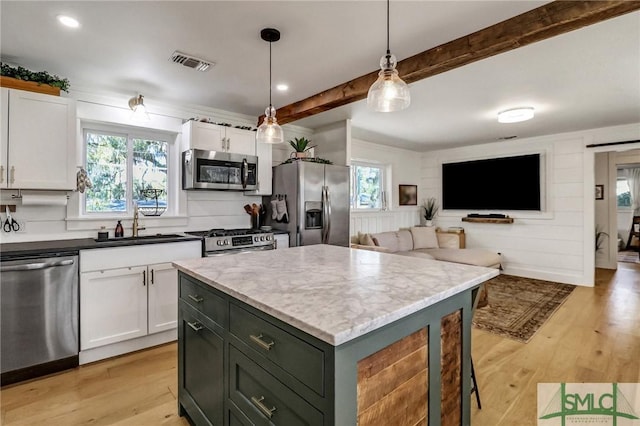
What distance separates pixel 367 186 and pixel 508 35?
13.2 feet

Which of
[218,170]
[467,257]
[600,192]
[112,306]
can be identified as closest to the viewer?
[112,306]

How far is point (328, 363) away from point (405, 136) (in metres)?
4.96

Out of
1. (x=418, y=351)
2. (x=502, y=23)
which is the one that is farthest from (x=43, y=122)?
(x=502, y=23)

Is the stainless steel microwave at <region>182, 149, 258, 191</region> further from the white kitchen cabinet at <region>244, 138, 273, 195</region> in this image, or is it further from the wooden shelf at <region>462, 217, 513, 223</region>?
the wooden shelf at <region>462, 217, 513, 223</region>

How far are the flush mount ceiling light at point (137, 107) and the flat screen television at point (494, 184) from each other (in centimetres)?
566

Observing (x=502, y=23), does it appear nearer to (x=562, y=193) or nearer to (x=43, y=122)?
(x=43, y=122)

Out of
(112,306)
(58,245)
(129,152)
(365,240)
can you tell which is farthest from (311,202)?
(58,245)

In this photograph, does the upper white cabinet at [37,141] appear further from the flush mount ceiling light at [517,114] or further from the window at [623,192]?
the window at [623,192]

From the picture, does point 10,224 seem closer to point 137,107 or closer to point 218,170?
point 137,107

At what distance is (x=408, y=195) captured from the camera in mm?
6625

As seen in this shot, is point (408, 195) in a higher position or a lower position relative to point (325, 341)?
higher

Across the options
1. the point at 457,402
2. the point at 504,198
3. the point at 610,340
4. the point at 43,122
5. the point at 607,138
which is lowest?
the point at 610,340

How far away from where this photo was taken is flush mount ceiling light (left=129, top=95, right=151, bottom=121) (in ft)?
10.2

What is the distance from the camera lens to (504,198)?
229 inches
